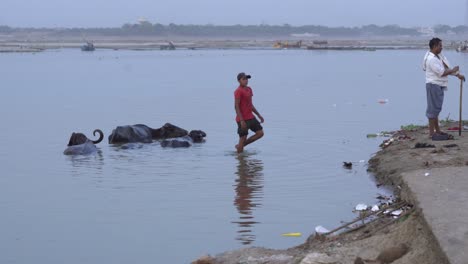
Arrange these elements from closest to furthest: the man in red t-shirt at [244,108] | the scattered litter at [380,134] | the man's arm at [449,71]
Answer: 1. the man's arm at [449,71]
2. the man in red t-shirt at [244,108]
3. the scattered litter at [380,134]

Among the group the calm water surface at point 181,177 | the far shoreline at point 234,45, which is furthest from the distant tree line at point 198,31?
the calm water surface at point 181,177

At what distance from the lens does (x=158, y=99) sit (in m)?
27.4

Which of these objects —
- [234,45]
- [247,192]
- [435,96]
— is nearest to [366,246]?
[247,192]

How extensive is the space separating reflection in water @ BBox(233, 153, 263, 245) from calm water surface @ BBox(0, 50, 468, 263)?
2 centimetres

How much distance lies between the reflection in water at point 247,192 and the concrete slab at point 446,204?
1.84 metres

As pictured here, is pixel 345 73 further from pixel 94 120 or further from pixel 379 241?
pixel 379 241

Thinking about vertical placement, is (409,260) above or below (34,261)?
above

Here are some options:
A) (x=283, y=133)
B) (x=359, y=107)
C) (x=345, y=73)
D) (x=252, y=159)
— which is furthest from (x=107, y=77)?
(x=252, y=159)

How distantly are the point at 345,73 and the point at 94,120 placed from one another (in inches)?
858

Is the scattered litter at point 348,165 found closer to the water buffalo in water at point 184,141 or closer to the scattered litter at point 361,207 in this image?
the scattered litter at point 361,207

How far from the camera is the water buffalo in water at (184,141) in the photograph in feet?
52.3

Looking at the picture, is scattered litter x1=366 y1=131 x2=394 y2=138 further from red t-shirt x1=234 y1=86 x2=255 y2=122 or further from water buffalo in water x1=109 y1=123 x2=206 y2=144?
red t-shirt x1=234 y1=86 x2=255 y2=122

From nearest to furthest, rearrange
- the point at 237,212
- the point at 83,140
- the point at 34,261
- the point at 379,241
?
the point at 379,241 → the point at 34,261 → the point at 237,212 → the point at 83,140

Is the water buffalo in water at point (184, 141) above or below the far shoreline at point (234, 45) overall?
above
